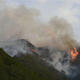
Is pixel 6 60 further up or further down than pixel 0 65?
further up

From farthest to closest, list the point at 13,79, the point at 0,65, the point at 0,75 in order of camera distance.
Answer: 1. the point at 0,65
2. the point at 13,79
3. the point at 0,75

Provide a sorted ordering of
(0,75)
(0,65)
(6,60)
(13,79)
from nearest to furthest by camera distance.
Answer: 1. (0,75)
2. (13,79)
3. (0,65)
4. (6,60)

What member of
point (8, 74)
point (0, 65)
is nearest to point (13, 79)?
point (8, 74)

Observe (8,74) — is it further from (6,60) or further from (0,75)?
(6,60)

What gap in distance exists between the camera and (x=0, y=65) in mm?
135125

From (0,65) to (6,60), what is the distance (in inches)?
1005

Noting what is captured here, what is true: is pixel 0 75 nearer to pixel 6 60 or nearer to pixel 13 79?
pixel 13 79

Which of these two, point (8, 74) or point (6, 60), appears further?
point (6, 60)

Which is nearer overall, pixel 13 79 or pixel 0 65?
pixel 13 79

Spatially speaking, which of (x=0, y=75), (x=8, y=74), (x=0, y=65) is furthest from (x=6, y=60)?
(x=0, y=75)

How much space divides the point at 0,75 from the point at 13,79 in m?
12.8

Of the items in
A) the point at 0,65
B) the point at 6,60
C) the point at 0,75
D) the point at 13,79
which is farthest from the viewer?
the point at 6,60

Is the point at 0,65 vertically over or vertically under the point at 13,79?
over

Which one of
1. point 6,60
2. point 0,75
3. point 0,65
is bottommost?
point 0,75
